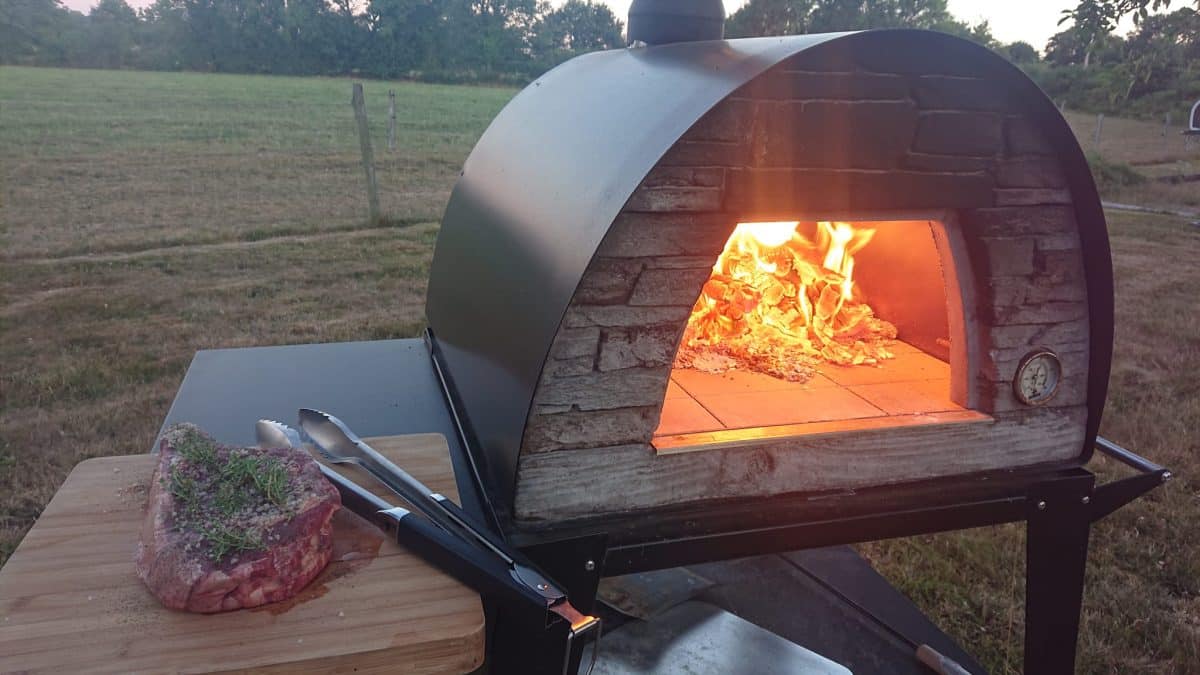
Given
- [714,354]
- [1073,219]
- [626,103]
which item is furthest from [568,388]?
[1073,219]

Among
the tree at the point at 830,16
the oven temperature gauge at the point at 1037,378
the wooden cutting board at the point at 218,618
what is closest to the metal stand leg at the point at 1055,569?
the oven temperature gauge at the point at 1037,378

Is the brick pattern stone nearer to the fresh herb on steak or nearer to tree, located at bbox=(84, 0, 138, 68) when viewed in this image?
the fresh herb on steak

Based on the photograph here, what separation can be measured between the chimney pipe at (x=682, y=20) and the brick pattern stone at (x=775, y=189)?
0.86m

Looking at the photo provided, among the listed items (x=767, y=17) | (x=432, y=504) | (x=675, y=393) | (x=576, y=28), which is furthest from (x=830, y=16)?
(x=576, y=28)

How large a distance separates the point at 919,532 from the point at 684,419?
569 mm

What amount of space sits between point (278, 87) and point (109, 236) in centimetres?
1338

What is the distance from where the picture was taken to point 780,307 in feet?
7.21

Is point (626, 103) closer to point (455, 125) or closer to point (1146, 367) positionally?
point (1146, 367)

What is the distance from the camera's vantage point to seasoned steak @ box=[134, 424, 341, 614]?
3.43 ft

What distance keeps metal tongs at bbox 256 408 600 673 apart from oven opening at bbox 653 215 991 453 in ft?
1.94

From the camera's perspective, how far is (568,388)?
138 centimetres

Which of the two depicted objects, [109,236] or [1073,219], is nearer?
[1073,219]

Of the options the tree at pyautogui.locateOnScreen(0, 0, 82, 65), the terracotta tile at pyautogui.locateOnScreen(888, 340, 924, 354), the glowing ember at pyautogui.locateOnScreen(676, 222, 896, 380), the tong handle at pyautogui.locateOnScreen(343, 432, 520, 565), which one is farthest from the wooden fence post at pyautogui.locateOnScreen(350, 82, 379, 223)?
the tree at pyautogui.locateOnScreen(0, 0, 82, 65)

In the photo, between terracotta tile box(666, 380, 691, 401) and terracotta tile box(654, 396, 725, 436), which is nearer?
terracotta tile box(654, 396, 725, 436)
